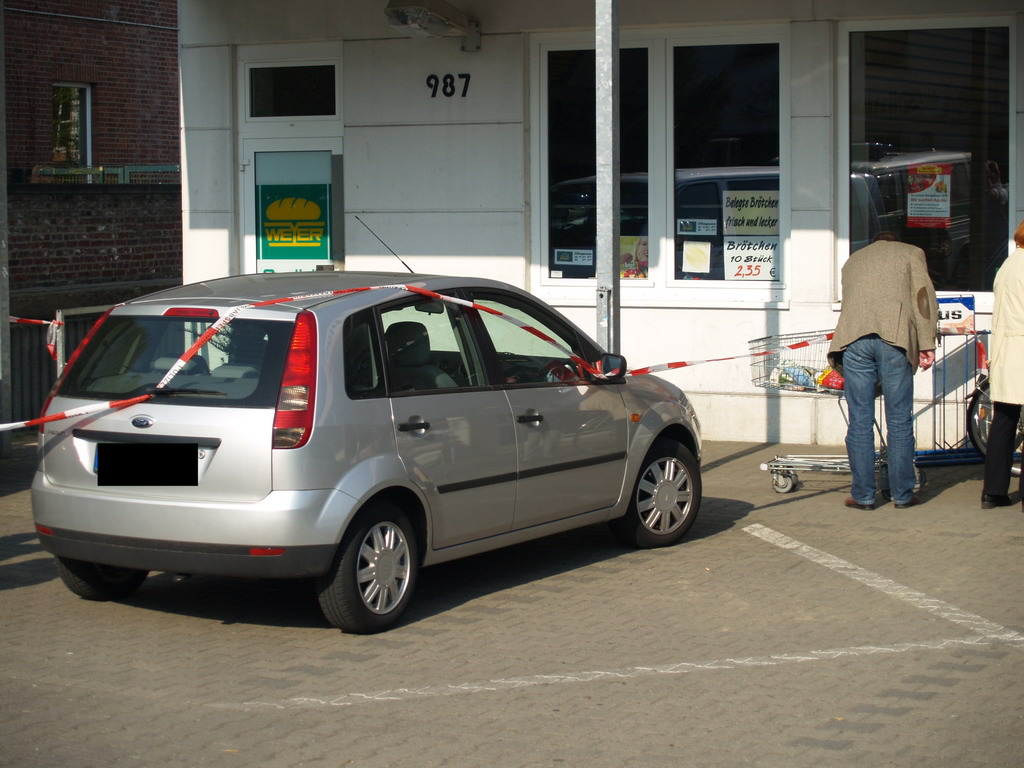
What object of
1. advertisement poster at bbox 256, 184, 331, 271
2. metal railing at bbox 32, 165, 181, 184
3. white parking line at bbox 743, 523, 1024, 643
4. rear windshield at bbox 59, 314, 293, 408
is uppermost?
metal railing at bbox 32, 165, 181, 184

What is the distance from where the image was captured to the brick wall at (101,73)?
22359 millimetres

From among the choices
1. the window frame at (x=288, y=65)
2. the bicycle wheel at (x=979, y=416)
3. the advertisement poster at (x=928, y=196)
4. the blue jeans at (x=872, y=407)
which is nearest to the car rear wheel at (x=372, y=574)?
the blue jeans at (x=872, y=407)

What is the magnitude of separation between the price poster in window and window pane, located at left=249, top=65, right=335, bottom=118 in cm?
396

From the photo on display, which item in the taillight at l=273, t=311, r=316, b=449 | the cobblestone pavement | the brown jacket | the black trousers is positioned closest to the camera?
the cobblestone pavement

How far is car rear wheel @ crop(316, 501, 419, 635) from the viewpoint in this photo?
5922 millimetres

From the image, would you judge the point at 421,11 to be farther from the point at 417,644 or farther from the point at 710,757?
the point at 710,757

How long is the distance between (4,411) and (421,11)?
187 inches

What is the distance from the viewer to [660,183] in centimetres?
1196

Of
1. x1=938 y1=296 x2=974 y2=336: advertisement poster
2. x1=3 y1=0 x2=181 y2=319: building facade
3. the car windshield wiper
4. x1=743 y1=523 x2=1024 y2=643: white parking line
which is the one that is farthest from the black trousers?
x1=3 y1=0 x2=181 y2=319: building facade

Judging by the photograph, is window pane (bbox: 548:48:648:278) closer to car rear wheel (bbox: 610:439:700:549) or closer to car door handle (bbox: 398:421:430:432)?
car rear wheel (bbox: 610:439:700:549)

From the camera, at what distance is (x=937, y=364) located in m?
11.0

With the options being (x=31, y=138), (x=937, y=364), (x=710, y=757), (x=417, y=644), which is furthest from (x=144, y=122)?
(x=710, y=757)

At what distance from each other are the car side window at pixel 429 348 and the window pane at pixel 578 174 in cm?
557

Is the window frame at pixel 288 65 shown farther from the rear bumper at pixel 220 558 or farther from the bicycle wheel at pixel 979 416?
the rear bumper at pixel 220 558
